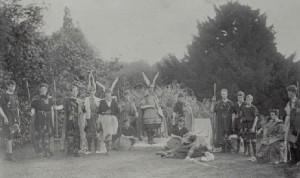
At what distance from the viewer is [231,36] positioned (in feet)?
69.2

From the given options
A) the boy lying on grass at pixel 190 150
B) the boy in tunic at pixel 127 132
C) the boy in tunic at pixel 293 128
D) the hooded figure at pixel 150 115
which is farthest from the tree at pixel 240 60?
the boy in tunic at pixel 293 128

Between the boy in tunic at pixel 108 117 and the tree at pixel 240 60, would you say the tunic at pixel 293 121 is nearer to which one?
the boy in tunic at pixel 108 117

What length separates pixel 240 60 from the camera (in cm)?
2014

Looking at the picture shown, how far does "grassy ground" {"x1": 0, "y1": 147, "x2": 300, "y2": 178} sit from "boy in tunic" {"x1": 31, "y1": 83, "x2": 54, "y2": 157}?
1.22ft

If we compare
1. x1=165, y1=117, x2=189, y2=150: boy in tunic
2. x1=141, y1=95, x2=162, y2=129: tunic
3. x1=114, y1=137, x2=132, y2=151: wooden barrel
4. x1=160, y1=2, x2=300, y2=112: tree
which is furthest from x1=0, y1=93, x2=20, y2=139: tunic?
x1=160, y1=2, x2=300, y2=112: tree

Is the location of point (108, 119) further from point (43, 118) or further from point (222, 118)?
point (222, 118)

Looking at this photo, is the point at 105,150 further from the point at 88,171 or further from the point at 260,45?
the point at 260,45

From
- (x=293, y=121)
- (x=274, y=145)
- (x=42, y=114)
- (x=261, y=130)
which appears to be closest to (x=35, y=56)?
(x=42, y=114)

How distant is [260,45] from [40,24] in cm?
1257

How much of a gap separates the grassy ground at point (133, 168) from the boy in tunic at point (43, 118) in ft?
1.22

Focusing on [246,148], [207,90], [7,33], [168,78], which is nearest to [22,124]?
[7,33]

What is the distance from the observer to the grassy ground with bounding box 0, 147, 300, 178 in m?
7.11

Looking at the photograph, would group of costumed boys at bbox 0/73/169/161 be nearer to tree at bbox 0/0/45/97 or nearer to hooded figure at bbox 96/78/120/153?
hooded figure at bbox 96/78/120/153

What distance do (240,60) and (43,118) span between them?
1253 centimetres
